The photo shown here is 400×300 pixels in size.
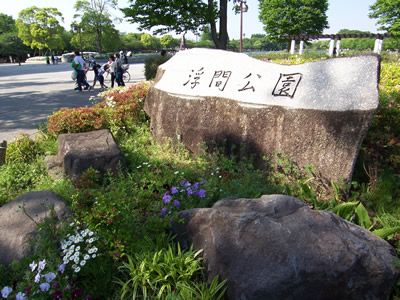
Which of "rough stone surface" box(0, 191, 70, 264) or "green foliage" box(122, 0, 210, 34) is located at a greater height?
"green foliage" box(122, 0, 210, 34)

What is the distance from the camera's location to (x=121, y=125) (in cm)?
619

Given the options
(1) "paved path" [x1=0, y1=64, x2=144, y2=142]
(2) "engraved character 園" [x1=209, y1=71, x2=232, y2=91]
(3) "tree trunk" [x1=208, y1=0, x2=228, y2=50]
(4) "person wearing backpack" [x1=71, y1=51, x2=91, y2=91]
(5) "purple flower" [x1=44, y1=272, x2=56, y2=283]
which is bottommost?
(1) "paved path" [x1=0, y1=64, x2=144, y2=142]

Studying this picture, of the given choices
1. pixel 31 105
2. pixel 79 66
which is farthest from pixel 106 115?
pixel 79 66

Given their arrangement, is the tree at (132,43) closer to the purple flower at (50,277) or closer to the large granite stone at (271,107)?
the large granite stone at (271,107)

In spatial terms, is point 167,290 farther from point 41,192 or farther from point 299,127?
point 299,127

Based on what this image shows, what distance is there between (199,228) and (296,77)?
7.87ft

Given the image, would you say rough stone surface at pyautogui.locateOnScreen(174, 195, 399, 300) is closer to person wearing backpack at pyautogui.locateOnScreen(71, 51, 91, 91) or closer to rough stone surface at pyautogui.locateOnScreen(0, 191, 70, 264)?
rough stone surface at pyautogui.locateOnScreen(0, 191, 70, 264)

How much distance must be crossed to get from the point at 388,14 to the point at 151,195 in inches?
1471

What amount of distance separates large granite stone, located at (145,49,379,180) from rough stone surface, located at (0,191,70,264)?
224cm

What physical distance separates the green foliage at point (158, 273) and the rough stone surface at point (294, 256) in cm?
14

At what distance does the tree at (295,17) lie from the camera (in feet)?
130

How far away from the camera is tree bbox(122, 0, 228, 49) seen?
14.3 m

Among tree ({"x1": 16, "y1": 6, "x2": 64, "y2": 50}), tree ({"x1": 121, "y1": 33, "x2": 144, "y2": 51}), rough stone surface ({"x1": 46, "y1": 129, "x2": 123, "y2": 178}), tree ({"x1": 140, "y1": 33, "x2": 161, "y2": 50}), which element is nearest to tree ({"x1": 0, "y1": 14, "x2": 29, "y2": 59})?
tree ({"x1": 16, "y1": 6, "x2": 64, "y2": 50})

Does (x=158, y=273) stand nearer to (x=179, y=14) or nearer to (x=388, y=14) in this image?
(x=179, y=14)
